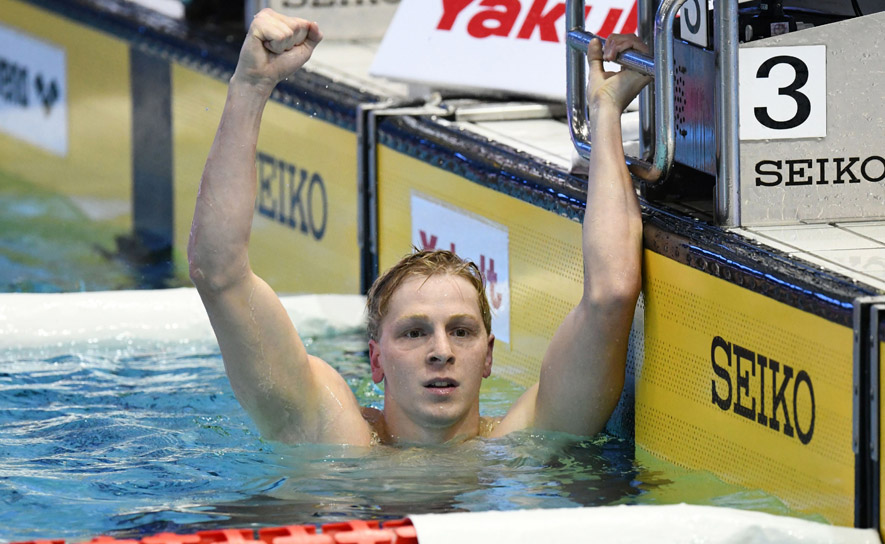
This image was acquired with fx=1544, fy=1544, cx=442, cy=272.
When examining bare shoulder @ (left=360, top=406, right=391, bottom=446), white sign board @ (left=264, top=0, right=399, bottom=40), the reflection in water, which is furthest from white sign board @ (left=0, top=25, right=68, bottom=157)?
the reflection in water

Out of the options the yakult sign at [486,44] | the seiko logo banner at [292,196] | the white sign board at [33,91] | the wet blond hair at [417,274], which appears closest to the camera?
the wet blond hair at [417,274]

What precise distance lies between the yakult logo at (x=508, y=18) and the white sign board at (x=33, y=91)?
252 cm

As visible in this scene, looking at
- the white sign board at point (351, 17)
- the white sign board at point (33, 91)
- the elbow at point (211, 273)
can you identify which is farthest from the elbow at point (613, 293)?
the white sign board at point (33, 91)

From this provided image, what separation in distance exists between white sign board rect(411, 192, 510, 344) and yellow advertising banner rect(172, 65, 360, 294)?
1.65 ft

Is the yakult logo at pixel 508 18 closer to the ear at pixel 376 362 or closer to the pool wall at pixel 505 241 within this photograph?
the pool wall at pixel 505 241

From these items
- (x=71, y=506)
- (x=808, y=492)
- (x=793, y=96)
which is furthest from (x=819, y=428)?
(x=71, y=506)

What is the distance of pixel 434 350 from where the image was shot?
3074 mm

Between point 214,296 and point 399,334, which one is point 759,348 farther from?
point 214,296

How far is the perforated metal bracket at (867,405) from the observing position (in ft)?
8.12

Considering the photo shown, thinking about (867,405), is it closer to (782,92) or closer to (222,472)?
(782,92)

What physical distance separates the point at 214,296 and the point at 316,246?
223cm

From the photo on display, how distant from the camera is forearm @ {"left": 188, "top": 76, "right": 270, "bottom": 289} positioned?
2938mm

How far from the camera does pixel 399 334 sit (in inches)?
123

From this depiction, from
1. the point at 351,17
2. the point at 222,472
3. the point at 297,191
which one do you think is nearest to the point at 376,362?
the point at 222,472
